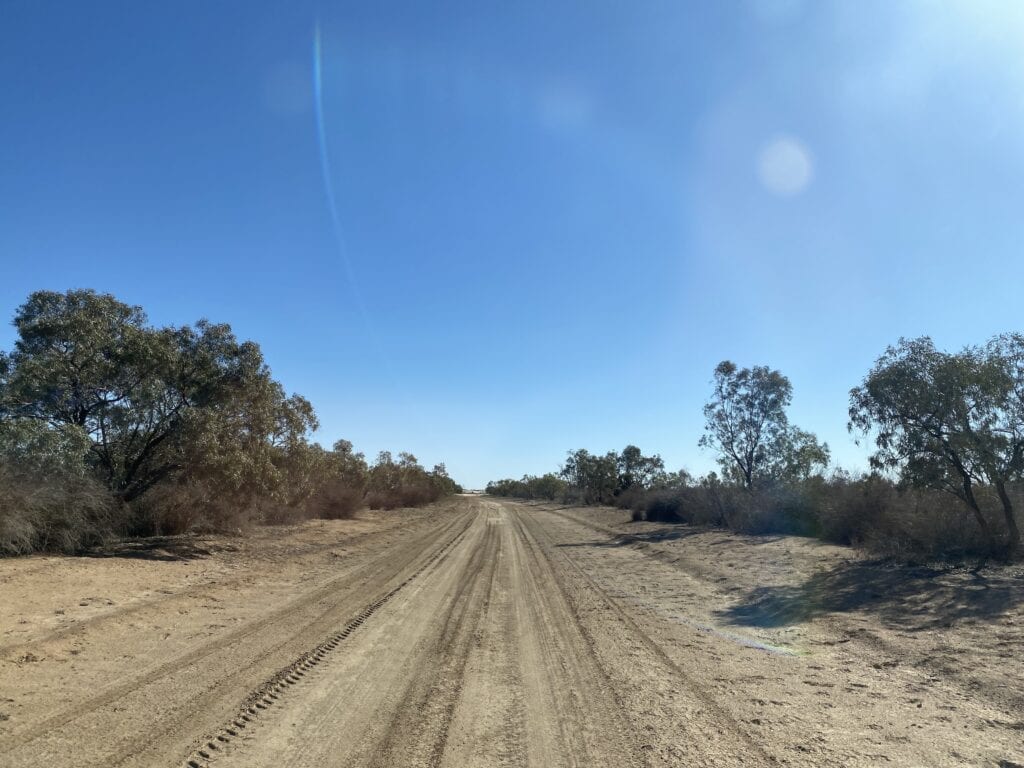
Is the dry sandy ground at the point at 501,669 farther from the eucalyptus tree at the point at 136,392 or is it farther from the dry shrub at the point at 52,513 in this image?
the eucalyptus tree at the point at 136,392

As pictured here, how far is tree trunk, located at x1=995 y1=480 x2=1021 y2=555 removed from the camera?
1443 cm

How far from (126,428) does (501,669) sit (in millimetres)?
15942

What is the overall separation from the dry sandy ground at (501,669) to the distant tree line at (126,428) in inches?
76.4

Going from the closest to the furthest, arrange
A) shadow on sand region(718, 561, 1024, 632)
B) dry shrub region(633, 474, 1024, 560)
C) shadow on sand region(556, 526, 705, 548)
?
shadow on sand region(718, 561, 1024, 632) < dry shrub region(633, 474, 1024, 560) < shadow on sand region(556, 526, 705, 548)

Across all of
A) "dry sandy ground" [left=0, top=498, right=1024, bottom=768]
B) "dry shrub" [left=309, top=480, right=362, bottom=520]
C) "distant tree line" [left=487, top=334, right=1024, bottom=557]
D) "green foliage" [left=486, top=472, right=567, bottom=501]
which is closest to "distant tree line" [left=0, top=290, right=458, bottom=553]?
"dry sandy ground" [left=0, top=498, right=1024, bottom=768]

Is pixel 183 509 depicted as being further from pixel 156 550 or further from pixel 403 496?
pixel 403 496

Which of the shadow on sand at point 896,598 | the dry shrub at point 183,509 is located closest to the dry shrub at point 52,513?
the dry shrub at point 183,509

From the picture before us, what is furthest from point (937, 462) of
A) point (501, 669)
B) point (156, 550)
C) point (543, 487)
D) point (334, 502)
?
point (543, 487)

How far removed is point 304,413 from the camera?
23297 mm

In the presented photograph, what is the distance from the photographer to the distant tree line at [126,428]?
14.2 metres

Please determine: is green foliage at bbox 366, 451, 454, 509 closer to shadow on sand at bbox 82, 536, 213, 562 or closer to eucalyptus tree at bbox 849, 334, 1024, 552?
shadow on sand at bbox 82, 536, 213, 562

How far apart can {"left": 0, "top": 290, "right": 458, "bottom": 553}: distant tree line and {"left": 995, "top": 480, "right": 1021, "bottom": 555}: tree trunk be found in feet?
67.5

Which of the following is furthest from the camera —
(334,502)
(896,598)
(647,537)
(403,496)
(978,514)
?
(403,496)

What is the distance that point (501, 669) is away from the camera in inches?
275
